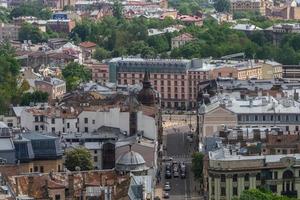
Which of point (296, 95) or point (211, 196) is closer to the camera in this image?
point (211, 196)

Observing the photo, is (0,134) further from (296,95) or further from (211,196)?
(296,95)

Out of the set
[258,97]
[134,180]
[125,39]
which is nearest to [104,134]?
[258,97]

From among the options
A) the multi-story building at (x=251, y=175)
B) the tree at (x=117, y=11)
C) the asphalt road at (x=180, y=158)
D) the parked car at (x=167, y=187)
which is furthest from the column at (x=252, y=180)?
the tree at (x=117, y=11)

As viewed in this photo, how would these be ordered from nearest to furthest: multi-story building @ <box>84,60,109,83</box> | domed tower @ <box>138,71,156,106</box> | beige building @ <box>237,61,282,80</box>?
domed tower @ <box>138,71,156,106</box> → beige building @ <box>237,61,282,80</box> → multi-story building @ <box>84,60,109,83</box>

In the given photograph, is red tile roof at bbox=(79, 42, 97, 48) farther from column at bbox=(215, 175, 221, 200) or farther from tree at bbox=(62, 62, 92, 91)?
column at bbox=(215, 175, 221, 200)

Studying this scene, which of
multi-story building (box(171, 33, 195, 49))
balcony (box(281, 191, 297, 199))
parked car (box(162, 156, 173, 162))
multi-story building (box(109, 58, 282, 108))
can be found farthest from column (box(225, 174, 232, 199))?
multi-story building (box(171, 33, 195, 49))

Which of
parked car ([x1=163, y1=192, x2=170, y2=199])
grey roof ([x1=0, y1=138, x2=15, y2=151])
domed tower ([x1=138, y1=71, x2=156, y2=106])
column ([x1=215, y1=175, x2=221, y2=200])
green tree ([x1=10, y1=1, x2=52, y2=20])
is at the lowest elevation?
green tree ([x1=10, y1=1, x2=52, y2=20])
